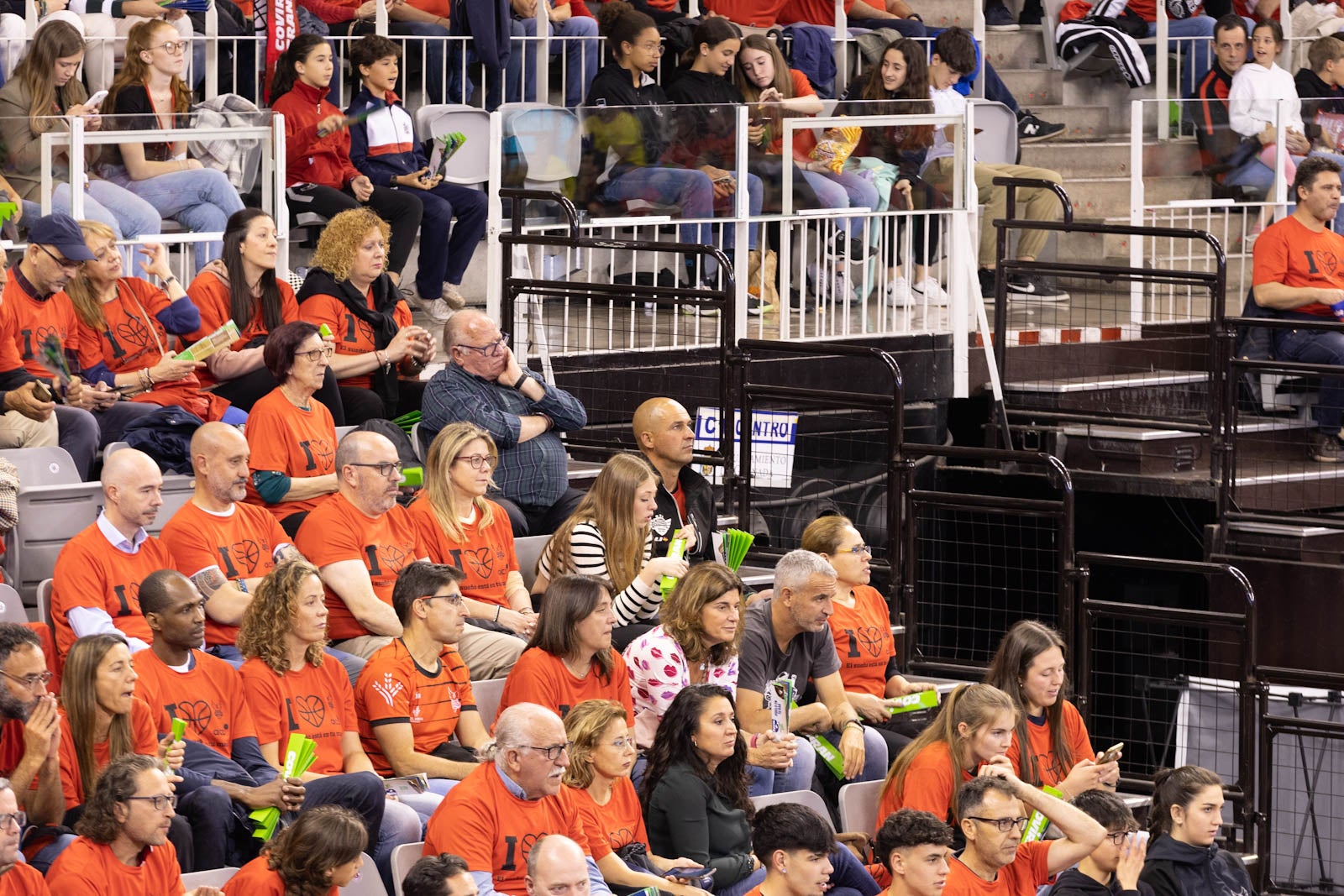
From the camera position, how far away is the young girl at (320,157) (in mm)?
11344

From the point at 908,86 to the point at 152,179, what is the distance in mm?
4670

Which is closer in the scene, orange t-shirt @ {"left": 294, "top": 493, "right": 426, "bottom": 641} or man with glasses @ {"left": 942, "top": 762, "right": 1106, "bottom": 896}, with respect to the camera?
man with glasses @ {"left": 942, "top": 762, "right": 1106, "bottom": 896}

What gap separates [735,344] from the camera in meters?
10.7

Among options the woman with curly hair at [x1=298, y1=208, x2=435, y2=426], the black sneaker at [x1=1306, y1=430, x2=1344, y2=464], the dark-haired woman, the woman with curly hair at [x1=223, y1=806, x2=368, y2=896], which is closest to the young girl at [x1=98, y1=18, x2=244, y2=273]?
the woman with curly hair at [x1=298, y1=208, x2=435, y2=426]

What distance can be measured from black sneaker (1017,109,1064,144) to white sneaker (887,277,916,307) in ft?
11.4

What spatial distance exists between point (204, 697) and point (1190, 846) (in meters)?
3.47

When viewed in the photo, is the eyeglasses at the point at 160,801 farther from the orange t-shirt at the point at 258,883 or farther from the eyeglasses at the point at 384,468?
the eyeglasses at the point at 384,468

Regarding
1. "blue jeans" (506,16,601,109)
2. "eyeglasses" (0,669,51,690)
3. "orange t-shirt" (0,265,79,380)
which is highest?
"blue jeans" (506,16,601,109)

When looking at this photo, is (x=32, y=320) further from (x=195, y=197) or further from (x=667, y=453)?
(x=667, y=453)

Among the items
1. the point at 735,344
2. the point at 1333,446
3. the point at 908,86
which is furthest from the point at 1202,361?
the point at 735,344

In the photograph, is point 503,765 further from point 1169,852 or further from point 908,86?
point 908,86

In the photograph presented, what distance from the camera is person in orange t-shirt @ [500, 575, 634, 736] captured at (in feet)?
26.0

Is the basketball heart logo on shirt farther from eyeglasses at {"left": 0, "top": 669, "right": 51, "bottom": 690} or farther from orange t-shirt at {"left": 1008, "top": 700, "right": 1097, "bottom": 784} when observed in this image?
orange t-shirt at {"left": 1008, "top": 700, "right": 1097, "bottom": 784}

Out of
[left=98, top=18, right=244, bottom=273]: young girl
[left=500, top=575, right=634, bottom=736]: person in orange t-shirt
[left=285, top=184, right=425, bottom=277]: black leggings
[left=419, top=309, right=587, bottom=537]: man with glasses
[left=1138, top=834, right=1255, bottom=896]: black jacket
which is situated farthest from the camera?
[left=285, top=184, right=425, bottom=277]: black leggings
